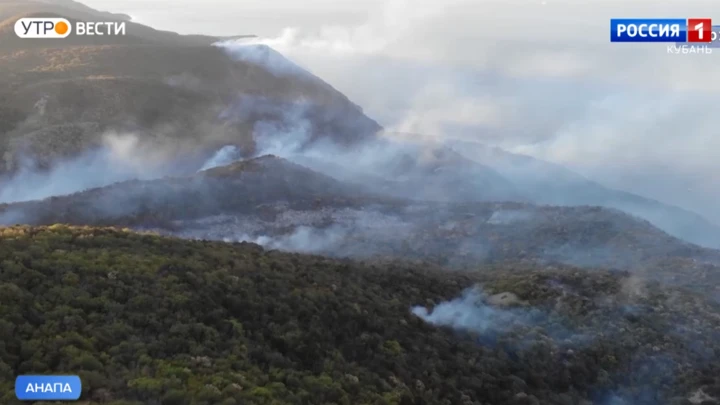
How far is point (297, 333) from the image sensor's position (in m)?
21.8

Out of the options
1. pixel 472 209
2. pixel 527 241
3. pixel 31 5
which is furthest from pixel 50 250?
pixel 31 5

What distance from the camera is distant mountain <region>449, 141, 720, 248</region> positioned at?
11750 centimetres

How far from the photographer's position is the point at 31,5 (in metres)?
141

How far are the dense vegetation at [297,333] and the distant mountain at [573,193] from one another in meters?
74.0

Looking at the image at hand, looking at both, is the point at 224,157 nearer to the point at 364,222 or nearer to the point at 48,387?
the point at 364,222

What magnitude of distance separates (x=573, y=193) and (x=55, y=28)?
98.7 m

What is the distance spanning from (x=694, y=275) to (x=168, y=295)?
1463 inches

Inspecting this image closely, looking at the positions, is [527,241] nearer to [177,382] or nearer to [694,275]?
[694,275]

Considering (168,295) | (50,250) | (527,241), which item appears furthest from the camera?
(527,241)

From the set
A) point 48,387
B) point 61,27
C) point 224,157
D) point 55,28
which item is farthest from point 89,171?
point 48,387

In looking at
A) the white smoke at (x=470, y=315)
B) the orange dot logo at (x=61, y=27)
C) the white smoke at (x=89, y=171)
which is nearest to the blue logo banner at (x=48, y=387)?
the white smoke at (x=470, y=315)

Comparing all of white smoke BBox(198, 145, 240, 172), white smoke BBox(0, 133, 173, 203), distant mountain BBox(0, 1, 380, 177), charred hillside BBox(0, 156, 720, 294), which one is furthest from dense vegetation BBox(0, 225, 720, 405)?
distant mountain BBox(0, 1, 380, 177)

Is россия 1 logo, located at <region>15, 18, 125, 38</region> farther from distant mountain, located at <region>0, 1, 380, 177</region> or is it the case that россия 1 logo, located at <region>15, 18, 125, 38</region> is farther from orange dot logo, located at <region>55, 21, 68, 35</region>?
distant mountain, located at <region>0, 1, 380, 177</region>

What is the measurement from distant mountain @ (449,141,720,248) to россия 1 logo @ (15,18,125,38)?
71.1 meters
